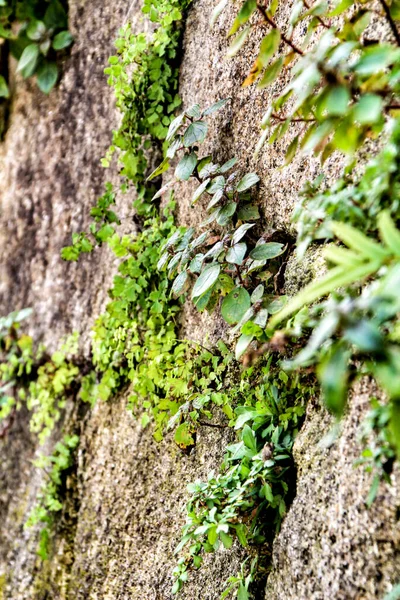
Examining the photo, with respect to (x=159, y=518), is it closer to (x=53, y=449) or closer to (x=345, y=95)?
(x=53, y=449)

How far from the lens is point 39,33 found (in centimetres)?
314

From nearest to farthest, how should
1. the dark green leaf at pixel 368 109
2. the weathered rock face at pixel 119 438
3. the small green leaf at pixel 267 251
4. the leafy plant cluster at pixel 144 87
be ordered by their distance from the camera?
1. the dark green leaf at pixel 368 109
2. the weathered rock face at pixel 119 438
3. the small green leaf at pixel 267 251
4. the leafy plant cluster at pixel 144 87

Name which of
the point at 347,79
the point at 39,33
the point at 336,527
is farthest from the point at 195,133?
the point at 39,33

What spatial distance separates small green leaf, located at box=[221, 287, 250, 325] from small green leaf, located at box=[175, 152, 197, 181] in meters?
0.40

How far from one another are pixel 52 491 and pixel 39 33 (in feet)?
7.21

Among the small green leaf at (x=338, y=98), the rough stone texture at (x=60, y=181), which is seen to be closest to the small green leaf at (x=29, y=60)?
the rough stone texture at (x=60, y=181)

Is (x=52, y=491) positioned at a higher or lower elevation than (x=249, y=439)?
lower

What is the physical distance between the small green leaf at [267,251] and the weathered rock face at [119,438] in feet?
0.20

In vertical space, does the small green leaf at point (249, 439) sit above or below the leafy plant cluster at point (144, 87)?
below

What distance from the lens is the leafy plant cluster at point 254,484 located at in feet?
4.45

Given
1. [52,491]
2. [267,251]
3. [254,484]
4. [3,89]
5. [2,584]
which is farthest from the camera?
[3,89]

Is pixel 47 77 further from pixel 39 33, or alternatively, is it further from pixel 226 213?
pixel 226 213

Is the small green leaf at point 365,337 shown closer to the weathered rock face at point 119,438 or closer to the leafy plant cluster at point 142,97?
the weathered rock face at point 119,438

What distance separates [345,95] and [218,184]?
834 millimetres
